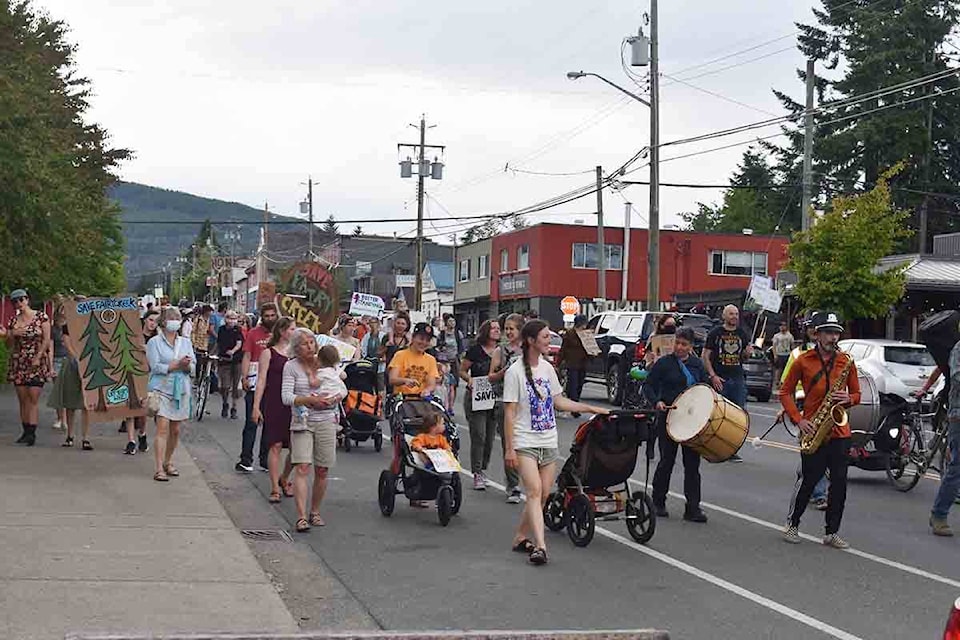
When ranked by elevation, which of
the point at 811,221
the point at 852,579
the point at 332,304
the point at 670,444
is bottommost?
the point at 852,579

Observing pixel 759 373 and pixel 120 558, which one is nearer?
pixel 120 558

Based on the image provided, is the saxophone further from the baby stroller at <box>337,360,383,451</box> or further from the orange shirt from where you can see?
the baby stroller at <box>337,360,383,451</box>

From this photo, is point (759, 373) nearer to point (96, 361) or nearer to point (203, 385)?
point (203, 385)

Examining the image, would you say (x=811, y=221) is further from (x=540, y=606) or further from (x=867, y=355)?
(x=540, y=606)

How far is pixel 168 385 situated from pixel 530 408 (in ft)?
16.6

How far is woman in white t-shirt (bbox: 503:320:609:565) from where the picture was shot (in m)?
9.29

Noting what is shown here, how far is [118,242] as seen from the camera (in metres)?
41.6

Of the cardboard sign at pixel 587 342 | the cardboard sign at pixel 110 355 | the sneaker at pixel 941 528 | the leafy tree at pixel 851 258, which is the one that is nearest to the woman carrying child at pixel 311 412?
the cardboard sign at pixel 110 355

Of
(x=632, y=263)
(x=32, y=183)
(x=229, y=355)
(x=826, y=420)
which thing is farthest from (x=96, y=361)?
(x=632, y=263)

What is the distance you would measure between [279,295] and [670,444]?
25.1 feet

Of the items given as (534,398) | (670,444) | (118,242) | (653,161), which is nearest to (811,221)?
(653,161)

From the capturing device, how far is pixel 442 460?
11.2m

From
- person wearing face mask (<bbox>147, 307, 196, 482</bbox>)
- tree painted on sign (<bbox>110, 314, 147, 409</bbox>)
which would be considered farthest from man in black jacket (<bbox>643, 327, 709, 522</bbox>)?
tree painted on sign (<bbox>110, 314, 147, 409</bbox>)

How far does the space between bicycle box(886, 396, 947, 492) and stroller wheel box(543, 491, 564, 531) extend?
515 cm
